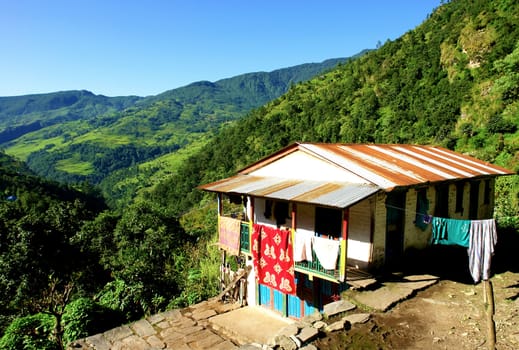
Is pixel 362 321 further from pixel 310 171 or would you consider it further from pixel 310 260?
pixel 310 171

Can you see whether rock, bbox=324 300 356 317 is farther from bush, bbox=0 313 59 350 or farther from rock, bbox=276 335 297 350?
bush, bbox=0 313 59 350

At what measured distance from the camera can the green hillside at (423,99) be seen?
1238 inches

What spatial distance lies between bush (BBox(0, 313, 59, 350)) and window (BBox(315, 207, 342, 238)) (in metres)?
10.7

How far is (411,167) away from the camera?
42.9 feet

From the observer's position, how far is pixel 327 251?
10805 millimetres

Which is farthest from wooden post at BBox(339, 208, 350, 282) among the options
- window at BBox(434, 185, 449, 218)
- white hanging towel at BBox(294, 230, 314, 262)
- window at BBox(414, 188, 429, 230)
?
window at BBox(434, 185, 449, 218)

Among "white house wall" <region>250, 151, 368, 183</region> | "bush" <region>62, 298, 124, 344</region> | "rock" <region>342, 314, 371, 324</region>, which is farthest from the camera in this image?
"bush" <region>62, 298, 124, 344</region>

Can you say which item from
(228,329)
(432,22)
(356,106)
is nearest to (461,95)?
(356,106)

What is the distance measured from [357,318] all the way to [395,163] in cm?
647

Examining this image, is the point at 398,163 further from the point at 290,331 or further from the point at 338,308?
the point at 290,331

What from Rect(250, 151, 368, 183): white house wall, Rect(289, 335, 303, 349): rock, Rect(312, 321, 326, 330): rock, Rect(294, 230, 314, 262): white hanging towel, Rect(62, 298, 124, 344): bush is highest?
Rect(250, 151, 368, 183): white house wall

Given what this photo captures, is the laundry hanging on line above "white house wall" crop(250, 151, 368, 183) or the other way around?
the other way around

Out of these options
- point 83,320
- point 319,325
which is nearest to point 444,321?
point 319,325

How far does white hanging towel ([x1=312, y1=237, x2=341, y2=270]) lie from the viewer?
10.6 meters
